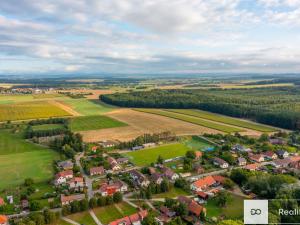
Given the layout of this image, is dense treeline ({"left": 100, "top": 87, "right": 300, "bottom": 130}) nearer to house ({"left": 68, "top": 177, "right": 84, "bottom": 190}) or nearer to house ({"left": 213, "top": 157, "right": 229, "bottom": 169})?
house ({"left": 213, "top": 157, "right": 229, "bottom": 169})

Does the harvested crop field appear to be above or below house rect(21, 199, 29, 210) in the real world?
above

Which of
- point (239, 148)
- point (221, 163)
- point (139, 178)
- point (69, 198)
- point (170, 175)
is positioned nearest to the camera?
point (69, 198)

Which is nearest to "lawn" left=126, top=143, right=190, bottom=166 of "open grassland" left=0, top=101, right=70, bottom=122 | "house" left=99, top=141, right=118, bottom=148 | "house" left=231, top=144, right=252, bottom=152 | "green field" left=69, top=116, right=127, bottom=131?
"house" left=99, top=141, right=118, bottom=148

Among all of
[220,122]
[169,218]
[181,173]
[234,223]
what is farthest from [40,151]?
[220,122]

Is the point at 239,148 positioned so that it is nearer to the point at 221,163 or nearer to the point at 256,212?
the point at 221,163

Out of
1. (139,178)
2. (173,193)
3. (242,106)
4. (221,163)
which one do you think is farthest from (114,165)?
(242,106)

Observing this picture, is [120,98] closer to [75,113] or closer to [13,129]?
[75,113]
